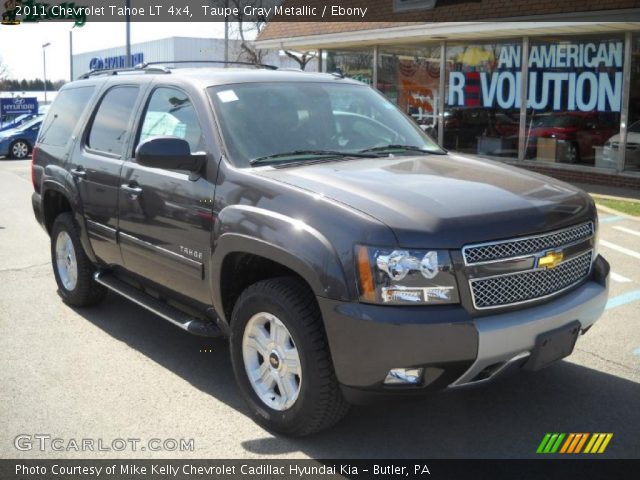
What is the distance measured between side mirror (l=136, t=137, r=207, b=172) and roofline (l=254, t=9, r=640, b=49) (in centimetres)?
986

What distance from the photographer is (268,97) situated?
15.3 feet

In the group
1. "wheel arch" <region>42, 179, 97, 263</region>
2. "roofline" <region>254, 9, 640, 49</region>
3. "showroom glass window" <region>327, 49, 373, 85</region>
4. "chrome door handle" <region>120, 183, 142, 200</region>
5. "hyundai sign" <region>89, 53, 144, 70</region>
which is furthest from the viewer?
"hyundai sign" <region>89, 53, 144, 70</region>

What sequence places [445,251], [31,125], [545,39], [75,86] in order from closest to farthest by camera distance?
1. [445,251]
2. [75,86]
3. [545,39]
4. [31,125]

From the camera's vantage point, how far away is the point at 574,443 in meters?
3.77

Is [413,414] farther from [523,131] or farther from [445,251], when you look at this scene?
[523,131]

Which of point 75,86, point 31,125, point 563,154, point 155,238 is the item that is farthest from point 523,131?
point 31,125

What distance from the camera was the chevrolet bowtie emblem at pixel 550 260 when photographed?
361 centimetres

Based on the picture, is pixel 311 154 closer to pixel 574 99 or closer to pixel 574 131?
pixel 574 99

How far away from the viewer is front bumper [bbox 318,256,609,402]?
10.7ft

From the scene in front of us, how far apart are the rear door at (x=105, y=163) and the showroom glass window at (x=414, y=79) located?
12013mm

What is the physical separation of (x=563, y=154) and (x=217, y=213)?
11.7 m

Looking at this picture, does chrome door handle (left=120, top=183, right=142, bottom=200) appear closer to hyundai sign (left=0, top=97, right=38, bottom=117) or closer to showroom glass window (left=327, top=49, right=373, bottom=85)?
showroom glass window (left=327, top=49, right=373, bottom=85)

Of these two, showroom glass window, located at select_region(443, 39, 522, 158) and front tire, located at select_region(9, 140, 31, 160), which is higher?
showroom glass window, located at select_region(443, 39, 522, 158)

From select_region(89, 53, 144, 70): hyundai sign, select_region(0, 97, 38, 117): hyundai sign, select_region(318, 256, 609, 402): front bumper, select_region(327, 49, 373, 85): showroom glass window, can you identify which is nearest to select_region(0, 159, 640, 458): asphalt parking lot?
select_region(318, 256, 609, 402): front bumper
